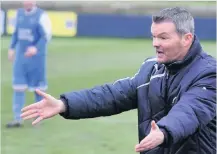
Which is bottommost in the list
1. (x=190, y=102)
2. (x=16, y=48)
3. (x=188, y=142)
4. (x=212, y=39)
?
(x=212, y=39)

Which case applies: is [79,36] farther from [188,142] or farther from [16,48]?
[188,142]

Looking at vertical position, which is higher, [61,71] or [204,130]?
[204,130]

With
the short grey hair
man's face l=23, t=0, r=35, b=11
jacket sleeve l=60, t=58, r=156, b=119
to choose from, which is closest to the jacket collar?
the short grey hair

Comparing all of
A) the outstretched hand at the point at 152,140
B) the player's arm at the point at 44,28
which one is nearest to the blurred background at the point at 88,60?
the player's arm at the point at 44,28

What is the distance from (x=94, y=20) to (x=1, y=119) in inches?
613

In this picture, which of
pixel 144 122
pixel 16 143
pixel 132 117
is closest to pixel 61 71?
pixel 132 117

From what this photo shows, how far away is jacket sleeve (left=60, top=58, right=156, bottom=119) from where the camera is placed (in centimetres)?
452

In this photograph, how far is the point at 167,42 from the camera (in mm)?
4148

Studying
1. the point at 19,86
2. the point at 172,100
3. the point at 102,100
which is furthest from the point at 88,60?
the point at 172,100

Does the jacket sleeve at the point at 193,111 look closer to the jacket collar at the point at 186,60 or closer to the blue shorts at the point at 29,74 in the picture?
the jacket collar at the point at 186,60

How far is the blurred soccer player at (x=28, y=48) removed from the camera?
34.4 ft

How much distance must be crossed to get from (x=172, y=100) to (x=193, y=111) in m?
0.23

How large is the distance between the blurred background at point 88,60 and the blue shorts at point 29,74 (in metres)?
0.65

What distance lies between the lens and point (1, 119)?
1076 cm
